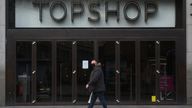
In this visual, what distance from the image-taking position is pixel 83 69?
18.7 meters

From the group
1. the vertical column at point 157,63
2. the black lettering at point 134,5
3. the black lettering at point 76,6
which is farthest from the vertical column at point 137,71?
the black lettering at point 76,6

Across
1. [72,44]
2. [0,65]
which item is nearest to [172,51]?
[72,44]

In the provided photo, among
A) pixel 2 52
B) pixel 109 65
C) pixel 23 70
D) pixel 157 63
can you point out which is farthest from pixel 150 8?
pixel 2 52

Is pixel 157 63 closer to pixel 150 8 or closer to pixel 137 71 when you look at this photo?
pixel 137 71

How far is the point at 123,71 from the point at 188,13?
339 cm

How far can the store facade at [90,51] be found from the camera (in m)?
18.6

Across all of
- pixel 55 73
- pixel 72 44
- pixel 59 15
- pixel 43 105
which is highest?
pixel 59 15

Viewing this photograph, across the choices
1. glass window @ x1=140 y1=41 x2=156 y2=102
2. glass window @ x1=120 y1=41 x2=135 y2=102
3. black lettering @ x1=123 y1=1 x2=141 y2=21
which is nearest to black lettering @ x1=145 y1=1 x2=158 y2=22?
black lettering @ x1=123 y1=1 x2=141 y2=21

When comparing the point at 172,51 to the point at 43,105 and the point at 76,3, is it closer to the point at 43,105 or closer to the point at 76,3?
the point at 76,3

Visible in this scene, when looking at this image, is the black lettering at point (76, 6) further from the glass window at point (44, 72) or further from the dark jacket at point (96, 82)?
the dark jacket at point (96, 82)

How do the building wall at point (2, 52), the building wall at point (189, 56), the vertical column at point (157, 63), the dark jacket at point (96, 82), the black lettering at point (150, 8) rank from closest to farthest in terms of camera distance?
the dark jacket at point (96, 82), the building wall at point (2, 52), the building wall at point (189, 56), the vertical column at point (157, 63), the black lettering at point (150, 8)

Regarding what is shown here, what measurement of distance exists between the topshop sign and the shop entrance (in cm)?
74

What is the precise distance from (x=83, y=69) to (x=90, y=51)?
758 millimetres

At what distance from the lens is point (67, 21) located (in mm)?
18781
